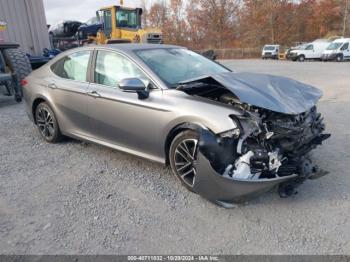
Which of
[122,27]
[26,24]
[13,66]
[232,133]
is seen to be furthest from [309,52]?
[232,133]

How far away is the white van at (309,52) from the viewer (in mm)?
29531

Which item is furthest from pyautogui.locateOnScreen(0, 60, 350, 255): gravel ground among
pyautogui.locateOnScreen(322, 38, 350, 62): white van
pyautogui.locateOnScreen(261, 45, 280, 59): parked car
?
pyautogui.locateOnScreen(261, 45, 280, 59): parked car

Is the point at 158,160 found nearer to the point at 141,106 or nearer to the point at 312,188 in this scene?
the point at 141,106

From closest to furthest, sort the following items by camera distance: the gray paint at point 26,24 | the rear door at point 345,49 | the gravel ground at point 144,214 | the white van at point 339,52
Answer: the gravel ground at point 144,214, the gray paint at point 26,24, the white van at point 339,52, the rear door at point 345,49

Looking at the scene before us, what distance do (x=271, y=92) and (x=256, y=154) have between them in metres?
0.72

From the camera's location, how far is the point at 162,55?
4035 millimetres

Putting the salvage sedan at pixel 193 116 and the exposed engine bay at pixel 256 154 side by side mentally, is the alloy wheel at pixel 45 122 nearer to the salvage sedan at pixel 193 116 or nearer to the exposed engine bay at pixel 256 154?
the salvage sedan at pixel 193 116

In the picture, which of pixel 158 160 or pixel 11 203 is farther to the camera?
pixel 158 160

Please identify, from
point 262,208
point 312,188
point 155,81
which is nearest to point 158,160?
point 155,81

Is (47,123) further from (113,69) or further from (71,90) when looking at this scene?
(113,69)

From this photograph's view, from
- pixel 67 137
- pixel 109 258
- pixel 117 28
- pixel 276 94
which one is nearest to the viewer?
pixel 109 258

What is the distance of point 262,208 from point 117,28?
49.1ft

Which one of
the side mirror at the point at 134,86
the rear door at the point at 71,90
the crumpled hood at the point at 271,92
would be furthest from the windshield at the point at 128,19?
the crumpled hood at the point at 271,92

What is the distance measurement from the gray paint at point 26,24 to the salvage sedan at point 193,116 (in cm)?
675
